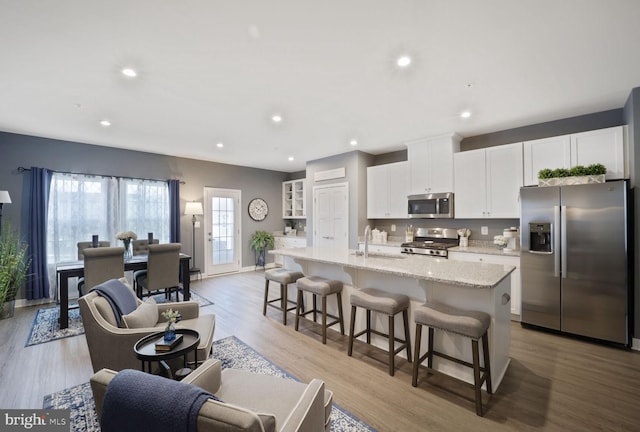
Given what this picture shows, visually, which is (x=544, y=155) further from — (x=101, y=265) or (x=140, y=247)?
(x=140, y=247)

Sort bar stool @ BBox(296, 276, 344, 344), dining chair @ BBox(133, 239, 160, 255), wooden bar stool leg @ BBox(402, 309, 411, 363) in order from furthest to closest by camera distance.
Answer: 1. dining chair @ BBox(133, 239, 160, 255)
2. bar stool @ BBox(296, 276, 344, 344)
3. wooden bar stool leg @ BBox(402, 309, 411, 363)

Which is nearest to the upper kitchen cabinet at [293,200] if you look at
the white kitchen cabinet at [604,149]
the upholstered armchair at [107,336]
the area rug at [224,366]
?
the area rug at [224,366]

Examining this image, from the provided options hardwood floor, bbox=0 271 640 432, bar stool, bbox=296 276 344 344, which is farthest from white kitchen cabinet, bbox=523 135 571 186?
bar stool, bbox=296 276 344 344

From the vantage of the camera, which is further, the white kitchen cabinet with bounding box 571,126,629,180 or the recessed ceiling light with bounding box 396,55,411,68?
the white kitchen cabinet with bounding box 571,126,629,180

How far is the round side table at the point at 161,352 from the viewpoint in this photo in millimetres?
1771

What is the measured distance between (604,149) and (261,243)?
6.44 metres

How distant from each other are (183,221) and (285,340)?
4175 millimetres

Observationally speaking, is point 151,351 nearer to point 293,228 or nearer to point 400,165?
point 400,165

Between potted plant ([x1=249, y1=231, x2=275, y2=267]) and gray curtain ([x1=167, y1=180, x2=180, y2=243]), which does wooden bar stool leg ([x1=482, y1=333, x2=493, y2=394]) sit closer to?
gray curtain ([x1=167, y1=180, x2=180, y2=243])

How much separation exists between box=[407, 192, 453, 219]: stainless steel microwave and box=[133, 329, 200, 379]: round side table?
12.9ft

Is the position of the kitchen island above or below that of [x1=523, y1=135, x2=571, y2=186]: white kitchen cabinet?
below

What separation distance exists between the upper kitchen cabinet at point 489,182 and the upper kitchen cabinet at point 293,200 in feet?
13.2

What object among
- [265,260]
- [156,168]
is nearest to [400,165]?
[265,260]

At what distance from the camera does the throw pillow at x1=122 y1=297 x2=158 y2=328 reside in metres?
2.17
